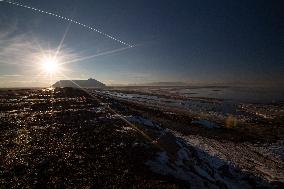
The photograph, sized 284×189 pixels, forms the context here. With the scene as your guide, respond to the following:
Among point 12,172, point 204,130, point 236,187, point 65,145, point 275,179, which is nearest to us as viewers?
point 12,172

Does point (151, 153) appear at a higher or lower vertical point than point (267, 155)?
higher

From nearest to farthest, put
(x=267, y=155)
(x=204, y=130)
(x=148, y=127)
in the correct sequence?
1. (x=267, y=155)
2. (x=148, y=127)
3. (x=204, y=130)

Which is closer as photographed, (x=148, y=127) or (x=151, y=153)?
(x=151, y=153)

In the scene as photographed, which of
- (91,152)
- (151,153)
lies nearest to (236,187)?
(151,153)

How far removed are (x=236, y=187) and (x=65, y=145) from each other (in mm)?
11131

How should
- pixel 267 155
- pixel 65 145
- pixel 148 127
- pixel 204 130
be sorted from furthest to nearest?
pixel 204 130, pixel 148 127, pixel 267 155, pixel 65 145

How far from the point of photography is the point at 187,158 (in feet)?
56.3

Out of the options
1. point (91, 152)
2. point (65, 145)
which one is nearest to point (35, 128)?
point (65, 145)

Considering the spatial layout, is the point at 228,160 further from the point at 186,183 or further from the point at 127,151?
the point at 127,151

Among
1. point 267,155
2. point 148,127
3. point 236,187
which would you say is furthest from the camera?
point 148,127

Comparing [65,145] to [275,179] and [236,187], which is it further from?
[275,179]

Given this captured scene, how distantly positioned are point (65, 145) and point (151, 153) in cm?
593

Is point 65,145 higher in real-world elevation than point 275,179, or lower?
higher

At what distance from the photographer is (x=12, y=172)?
1302cm
